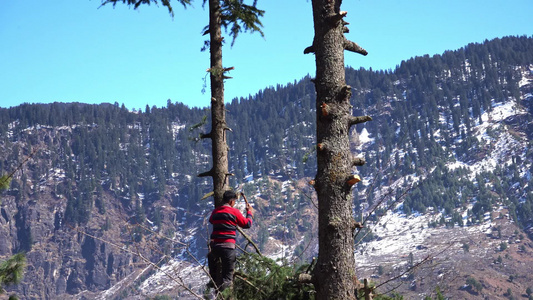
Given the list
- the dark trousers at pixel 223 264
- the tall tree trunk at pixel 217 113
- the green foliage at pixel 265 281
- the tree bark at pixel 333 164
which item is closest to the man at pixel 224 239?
the dark trousers at pixel 223 264

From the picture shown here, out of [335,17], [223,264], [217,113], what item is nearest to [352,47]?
[335,17]

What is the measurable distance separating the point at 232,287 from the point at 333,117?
263 cm

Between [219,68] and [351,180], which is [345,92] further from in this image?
[219,68]

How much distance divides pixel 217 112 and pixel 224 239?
7.59 ft

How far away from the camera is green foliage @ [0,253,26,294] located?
8570 millimetres

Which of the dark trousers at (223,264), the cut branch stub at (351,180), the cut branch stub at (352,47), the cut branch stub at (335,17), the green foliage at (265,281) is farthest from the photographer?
the dark trousers at (223,264)

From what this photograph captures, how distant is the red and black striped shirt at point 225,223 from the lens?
25.2ft

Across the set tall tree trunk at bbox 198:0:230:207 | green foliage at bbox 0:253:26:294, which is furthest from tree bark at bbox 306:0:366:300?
green foliage at bbox 0:253:26:294

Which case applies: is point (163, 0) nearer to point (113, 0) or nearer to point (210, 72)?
point (113, 0)

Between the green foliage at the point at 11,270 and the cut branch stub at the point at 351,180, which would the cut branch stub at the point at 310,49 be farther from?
the green foliage at the point at 11,270

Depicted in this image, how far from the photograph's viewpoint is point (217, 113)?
9.31m

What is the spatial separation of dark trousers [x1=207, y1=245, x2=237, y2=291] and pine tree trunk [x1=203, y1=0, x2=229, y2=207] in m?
0.95

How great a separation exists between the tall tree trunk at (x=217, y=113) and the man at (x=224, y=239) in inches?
28.8

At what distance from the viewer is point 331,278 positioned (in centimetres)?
540
